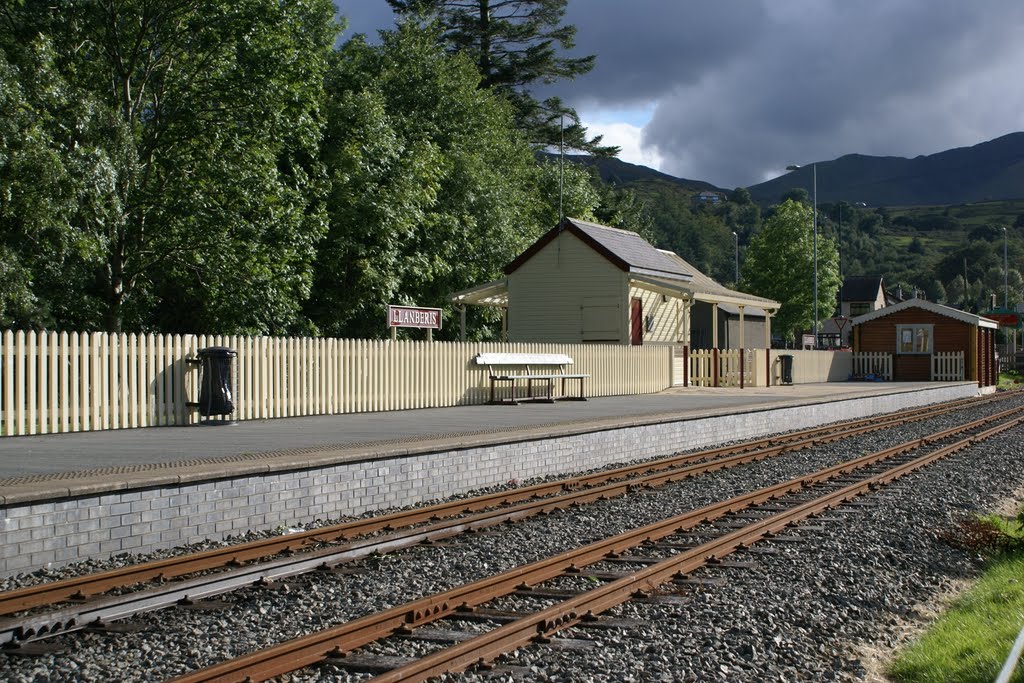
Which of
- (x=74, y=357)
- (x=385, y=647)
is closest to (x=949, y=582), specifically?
(x=385, y=647)

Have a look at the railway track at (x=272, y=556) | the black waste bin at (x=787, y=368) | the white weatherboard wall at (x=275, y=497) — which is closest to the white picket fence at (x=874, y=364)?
the black waste bin at (x=787, y=368)

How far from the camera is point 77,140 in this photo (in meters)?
21.0

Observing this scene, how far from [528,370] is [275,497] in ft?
45.8

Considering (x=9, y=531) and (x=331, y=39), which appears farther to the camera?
(x=331, y=39)

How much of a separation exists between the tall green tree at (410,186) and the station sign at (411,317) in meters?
10.2

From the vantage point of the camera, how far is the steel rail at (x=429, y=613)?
4.89 meters

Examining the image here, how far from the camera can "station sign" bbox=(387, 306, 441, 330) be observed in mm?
19438

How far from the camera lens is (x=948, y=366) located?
139 ft

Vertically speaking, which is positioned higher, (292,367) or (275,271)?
(275,271)

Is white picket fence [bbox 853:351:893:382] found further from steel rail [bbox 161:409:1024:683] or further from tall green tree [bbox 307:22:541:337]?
steel rail [bbox 161:409:1024:683]

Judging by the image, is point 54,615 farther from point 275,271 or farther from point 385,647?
point 275,271

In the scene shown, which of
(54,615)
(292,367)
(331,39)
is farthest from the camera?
(331,39)

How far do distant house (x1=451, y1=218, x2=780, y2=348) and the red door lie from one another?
0.03 m

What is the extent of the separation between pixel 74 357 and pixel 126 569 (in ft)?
24.9
